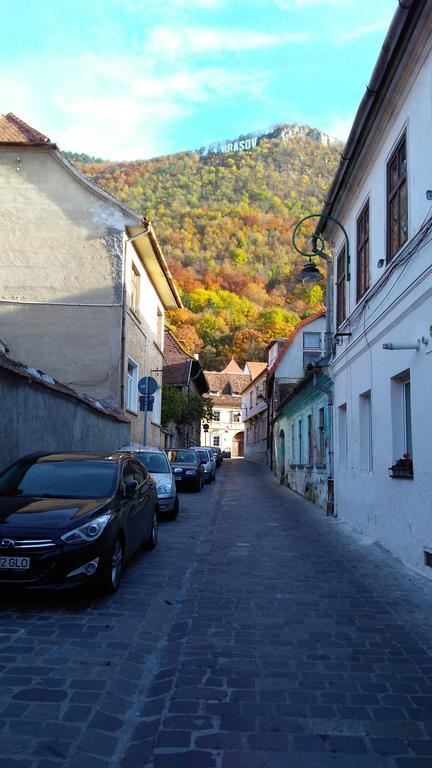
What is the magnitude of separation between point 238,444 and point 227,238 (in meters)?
32.4

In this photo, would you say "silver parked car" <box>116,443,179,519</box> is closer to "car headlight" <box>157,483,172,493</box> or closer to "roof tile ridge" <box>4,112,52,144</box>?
"car headlight" <box>157,483,172,493</box>

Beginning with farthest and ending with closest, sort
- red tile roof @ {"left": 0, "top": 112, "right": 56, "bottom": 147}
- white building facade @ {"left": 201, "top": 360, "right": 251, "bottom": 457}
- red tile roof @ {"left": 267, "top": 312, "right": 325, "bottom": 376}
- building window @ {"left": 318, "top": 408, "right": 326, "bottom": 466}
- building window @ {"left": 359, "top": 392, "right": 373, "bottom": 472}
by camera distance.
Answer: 1. white building facade @ {"left": 201, "top": 360, "right": 251, "bottom": 457}
2. red tile roof @ {"left": 267, "top": 312, "right": 325, "bottom": 376}
3. red tile roof @ {"left": 0, "top": 112, "right": 56, "bottom": 147}
4. building window @ {"left": 318, "top": 408, "right": 326, "bottom": 466}
5. building window @ {"left": 359, "top": 392, "right": 373, "bottom": 472}

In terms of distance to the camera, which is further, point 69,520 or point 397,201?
point 397,201

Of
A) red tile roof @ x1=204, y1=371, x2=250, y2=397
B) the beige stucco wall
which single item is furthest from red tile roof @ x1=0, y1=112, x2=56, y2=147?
red tile roof @ x1=204, y1=371, x2=250, y2=397

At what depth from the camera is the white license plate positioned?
5902 millimetres

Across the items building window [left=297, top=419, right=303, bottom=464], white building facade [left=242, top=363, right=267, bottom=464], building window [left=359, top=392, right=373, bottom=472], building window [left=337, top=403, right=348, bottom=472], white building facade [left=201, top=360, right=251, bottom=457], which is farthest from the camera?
white building facade [left=201, top=360, right=251, bottom=457]

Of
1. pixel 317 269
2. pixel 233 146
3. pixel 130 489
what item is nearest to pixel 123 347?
pixel 317 269

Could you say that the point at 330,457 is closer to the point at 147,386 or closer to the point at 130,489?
the point at 147,386

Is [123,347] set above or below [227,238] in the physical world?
below

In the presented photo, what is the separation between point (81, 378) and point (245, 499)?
6300 millimetres

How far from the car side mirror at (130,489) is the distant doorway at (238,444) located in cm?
7374

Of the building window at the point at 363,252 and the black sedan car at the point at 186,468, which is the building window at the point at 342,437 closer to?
the building window at the point at 363,252

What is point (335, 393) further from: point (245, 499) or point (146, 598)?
point (146, 598)

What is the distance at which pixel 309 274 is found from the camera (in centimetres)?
1284
